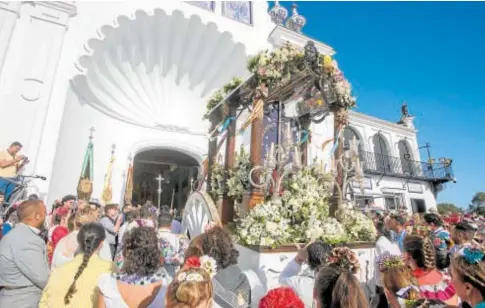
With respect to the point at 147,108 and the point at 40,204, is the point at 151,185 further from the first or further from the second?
the point at 40,204

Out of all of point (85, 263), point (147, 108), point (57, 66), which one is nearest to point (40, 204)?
point (85, 263)

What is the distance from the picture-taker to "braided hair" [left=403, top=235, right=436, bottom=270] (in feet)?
7.28

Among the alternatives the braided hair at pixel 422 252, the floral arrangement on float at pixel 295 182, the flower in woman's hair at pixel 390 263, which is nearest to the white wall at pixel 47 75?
the floral arrangement on float at pixel 295 182

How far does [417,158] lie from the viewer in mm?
18078

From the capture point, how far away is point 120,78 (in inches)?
414

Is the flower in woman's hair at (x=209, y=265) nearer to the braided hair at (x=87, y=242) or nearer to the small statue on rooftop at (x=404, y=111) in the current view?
the braided hair at (x=87, y=242)

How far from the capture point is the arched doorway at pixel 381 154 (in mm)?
16209

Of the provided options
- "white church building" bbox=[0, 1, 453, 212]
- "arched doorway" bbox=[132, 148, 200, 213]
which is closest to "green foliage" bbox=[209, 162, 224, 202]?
"white church building" bbox=[0, 1, 453, 212]

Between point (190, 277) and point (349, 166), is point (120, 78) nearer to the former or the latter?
point (349, 166)

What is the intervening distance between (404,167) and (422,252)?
17758 millimetres

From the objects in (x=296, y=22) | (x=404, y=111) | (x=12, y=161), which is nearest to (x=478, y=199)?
(x=404, y=111)

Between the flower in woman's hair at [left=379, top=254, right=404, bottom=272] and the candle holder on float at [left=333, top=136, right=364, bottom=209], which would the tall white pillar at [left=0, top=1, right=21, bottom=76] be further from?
the flower in woman's hair at [left=379, top=254, right=404, bottom=272]

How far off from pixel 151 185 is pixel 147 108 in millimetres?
4989

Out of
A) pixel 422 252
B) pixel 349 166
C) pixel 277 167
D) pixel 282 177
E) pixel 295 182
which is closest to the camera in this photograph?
pixel 422 252
